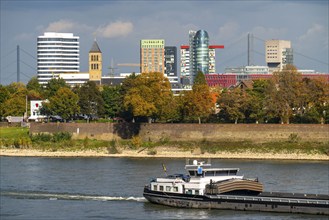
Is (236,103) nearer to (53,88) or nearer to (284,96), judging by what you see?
(284,96)

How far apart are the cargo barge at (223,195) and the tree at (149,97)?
4920 centimetres

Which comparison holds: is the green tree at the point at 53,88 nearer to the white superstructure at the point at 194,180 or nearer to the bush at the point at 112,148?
the bush at the point at 112,148

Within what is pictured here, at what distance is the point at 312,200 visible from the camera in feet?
201

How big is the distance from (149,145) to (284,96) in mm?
17836

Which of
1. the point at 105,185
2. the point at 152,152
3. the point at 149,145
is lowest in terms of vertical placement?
the point at 105,185

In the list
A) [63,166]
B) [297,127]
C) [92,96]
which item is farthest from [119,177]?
[92,96]

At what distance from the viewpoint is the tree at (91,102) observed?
13950 centimetres

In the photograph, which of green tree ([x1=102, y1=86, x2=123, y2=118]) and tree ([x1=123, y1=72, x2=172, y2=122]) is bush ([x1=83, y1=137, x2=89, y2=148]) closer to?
tree ([x1=123, y1=72, x2=172, y2=122])

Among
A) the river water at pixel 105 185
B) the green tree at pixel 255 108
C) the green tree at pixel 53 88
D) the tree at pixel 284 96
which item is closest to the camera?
the river water at pixel 105 185

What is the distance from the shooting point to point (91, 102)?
461ft

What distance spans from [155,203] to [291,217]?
1131 centimetres

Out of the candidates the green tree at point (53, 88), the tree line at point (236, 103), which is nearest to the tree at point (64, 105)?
the tree line at point (236, 103)

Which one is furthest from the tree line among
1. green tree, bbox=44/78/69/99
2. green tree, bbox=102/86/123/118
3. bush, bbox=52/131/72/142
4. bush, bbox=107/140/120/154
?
green tree, bbox=44/78/69/99

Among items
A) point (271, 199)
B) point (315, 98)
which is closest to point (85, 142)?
point (315, 98)
